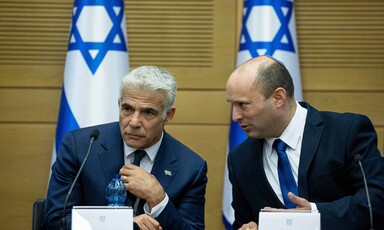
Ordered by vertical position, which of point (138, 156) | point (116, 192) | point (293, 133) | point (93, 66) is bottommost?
point (116, 192)

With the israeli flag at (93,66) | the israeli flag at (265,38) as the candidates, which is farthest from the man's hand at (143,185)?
the israeli flag at (265,38)

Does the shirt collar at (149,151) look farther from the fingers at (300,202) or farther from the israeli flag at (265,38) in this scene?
the israeli flag at (265,38)

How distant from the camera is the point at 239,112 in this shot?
361 centimetres

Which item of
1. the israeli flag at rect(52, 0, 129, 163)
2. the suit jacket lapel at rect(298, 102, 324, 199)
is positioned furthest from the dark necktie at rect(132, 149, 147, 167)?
the israeli flag at rect(52, 0, 129, 163)

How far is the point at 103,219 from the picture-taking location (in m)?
3.00

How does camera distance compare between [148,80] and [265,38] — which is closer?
[148,80]

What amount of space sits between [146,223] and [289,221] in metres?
0.66

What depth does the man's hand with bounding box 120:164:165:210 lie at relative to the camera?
3.49 metres

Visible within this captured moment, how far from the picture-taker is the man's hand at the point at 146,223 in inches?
132

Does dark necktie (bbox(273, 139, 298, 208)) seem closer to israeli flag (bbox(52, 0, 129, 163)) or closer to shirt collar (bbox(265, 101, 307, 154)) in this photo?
shirt collar (bbox(265, 101, 307, 154))

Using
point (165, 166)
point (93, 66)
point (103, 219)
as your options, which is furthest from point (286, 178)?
point (93, 66)

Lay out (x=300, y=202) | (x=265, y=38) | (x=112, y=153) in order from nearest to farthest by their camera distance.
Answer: (x=300, y=202)
(x=112, y=153)
(x=265, y=38)

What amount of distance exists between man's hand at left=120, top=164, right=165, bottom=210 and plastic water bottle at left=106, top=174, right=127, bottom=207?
29mm

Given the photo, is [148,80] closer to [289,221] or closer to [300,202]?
[300,202]
